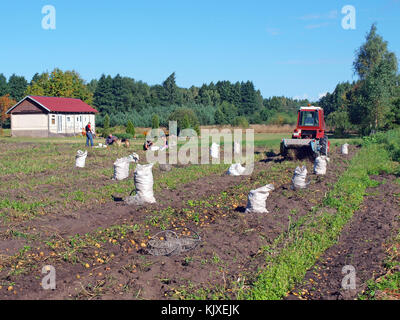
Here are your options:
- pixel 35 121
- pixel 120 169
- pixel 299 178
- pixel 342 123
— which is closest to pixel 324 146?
pixel 299 178

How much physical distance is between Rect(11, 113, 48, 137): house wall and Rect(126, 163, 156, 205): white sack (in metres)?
34.1

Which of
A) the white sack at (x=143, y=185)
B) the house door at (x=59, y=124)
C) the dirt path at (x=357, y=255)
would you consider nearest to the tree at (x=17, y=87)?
the house door at (x=59, y=124)

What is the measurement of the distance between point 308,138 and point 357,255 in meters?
12.7

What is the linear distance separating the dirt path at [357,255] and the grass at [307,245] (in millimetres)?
138

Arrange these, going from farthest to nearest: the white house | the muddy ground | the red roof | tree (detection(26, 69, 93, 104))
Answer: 1. tree (detection(26, 69, 93, 104))
2. the red roof
3. the white house
4. the muddy ground

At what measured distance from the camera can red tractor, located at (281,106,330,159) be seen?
17984mm

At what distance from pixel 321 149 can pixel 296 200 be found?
8.36 meters

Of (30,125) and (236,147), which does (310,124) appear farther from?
(30,125)

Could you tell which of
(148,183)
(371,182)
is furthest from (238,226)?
(371,182)

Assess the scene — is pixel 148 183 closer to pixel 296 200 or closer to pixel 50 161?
pixel 296 200

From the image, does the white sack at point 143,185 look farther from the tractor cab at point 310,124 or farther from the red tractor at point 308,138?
the tractor cab at point 310,124

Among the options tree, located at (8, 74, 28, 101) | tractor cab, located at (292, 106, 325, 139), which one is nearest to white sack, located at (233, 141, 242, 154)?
tractor cab, located at (292, 106, 325, 139)

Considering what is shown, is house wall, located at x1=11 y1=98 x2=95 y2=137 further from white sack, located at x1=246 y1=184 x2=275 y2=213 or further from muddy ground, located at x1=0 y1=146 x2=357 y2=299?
white sack, located at x1=246 y1=184 x2=275 y2=213

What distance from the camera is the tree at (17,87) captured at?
79.4 meters
